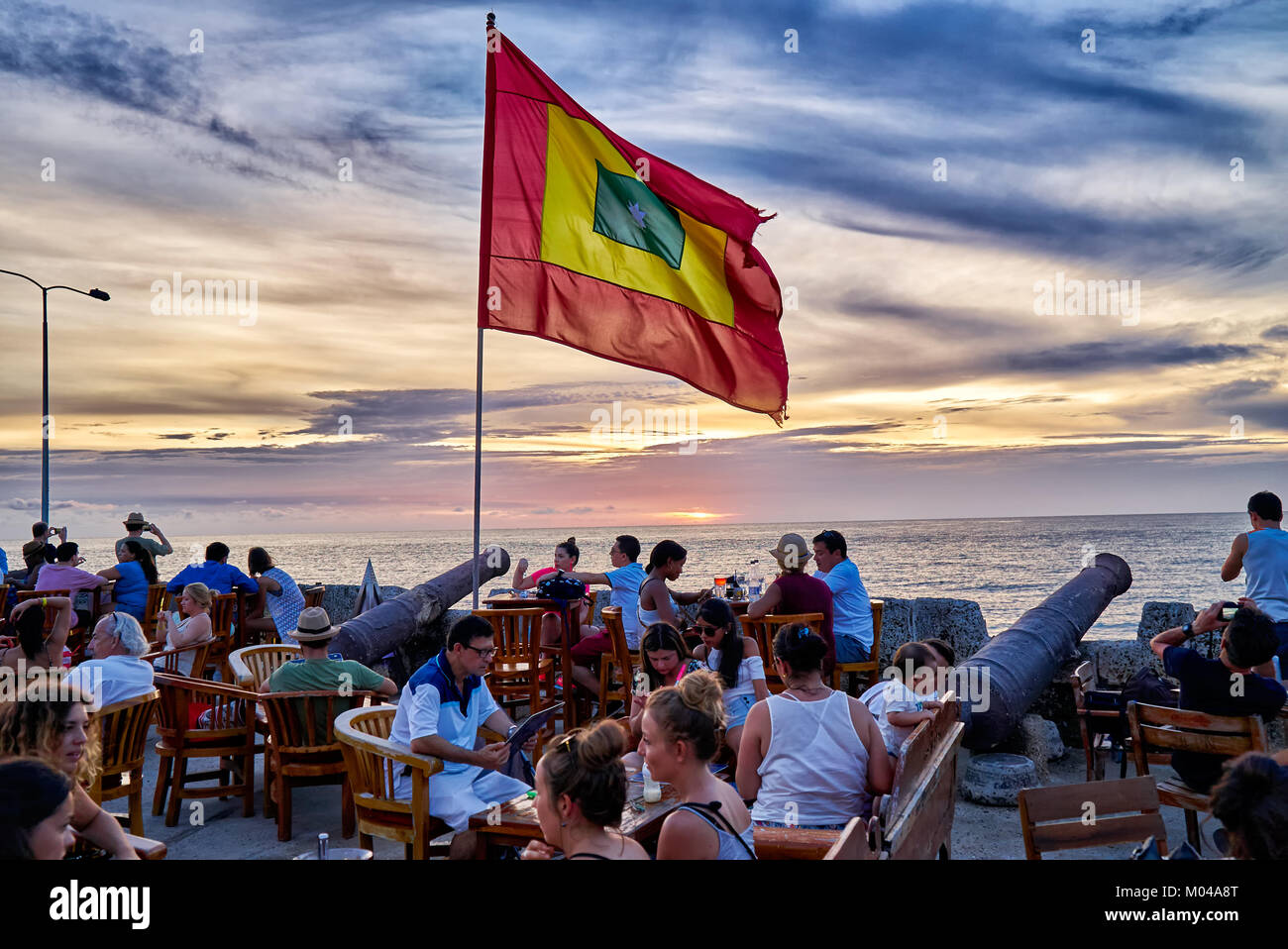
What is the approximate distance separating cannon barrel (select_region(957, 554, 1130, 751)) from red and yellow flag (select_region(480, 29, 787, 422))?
2.47m

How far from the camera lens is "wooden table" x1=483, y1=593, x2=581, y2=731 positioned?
8.00 m

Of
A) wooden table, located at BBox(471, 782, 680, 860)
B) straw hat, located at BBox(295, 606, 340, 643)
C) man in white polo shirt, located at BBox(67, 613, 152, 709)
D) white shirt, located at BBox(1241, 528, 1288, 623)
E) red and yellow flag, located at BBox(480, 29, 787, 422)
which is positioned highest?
red and yellow flag, located at BBox(480, 29, 787, 422)

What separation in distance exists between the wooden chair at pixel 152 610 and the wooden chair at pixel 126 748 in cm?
535

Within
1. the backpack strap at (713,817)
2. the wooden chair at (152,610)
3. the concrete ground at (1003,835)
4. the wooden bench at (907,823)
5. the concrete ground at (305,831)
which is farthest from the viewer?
the wooden chair at (152,610)

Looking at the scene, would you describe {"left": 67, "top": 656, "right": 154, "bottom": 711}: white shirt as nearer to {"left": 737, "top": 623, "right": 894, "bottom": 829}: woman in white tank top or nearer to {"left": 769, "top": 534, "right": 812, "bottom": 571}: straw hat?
{"left": 737, "top": 623, "right": 894, "bottom": 829}: woman in white tank top

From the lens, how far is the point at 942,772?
4152mm

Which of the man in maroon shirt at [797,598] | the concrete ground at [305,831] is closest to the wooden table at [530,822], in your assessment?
the concrete ground at [305,831]

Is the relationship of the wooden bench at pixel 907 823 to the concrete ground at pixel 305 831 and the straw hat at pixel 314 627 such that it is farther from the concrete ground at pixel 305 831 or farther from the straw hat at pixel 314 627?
the straw hat at pixel 314 627

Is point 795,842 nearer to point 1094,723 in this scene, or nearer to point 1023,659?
point 1023,659

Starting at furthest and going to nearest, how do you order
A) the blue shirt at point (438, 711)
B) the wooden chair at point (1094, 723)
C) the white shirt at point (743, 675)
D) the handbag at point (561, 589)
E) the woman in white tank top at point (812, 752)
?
the handbag at point (561, 589)
the wooden chair at point (1094, 723)
the white shirt at point (743, 675)
the blue shirt at point (438, 711)
the woman in white tank top at point (812, 752)

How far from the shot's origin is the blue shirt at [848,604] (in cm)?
770

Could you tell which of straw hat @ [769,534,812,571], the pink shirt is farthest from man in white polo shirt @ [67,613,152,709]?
the pink shirt

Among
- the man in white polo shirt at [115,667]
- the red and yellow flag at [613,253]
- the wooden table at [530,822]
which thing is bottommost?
the wooden table at [530,822]
